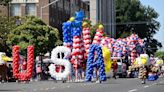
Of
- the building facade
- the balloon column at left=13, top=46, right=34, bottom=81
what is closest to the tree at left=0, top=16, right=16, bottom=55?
the balloon column at left=13, top=46, right=34, bottom=81

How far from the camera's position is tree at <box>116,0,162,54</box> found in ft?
427

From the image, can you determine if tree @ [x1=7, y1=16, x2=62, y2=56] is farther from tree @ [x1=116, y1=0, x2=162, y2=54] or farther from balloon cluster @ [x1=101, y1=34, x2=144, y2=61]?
tree @ [x1=116, y1=0, x2=162, y2=54]

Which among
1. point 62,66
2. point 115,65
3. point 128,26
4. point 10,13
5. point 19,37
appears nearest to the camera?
point 62,66

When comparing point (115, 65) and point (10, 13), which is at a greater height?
point (10, 13)

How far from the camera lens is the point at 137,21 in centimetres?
12838

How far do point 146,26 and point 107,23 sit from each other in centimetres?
868

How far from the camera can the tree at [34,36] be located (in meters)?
62.3

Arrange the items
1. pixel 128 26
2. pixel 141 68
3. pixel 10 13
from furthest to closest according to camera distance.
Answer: pixel 128 26 → pixel 10 13 → pixel 141 68

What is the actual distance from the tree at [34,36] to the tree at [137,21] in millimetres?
64092

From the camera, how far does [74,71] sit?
45938 millimetres

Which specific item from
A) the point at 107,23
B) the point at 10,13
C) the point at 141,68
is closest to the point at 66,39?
the point at 141,68

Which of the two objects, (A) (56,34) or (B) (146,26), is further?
(B) (146,26)

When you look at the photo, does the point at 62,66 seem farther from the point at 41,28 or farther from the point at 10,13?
the point at 10,13

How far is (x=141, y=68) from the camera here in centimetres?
3938
